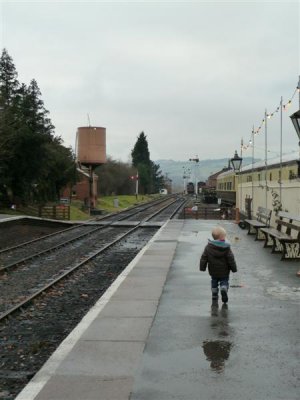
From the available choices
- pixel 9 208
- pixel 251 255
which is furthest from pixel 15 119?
pixel 251 255

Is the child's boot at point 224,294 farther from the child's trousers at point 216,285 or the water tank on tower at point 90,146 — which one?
the water tank on tower at point 90,146

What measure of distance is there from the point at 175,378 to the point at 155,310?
2.77m

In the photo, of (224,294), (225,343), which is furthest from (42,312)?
(225,343)

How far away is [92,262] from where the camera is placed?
52.6 feet

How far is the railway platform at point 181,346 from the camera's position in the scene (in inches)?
178

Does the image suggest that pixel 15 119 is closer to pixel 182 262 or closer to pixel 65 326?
pixel 182 262

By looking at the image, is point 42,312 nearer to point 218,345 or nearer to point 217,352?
point 218,345

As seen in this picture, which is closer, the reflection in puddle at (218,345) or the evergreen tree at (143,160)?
the reflection in puddle at (218,345)

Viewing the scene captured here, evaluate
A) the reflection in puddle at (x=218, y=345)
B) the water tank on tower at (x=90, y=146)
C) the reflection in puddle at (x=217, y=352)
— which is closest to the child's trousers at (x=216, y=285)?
the reflection in puddle at (x=218, y=345)

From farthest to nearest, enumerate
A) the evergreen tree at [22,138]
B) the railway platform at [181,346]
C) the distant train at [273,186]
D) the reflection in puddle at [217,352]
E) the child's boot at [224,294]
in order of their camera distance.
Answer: the evergreen tree at [22,138] < the distant train at [273,186] < the child's boot at [224,294] < the reflection in puddle at [217,352] < the railway platform at [181,346]

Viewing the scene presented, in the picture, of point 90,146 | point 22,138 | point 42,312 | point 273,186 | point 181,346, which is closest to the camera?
point 181,346

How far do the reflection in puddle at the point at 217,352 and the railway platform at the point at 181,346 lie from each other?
0.03 feet

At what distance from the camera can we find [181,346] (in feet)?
18.9

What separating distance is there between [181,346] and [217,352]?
440mm
